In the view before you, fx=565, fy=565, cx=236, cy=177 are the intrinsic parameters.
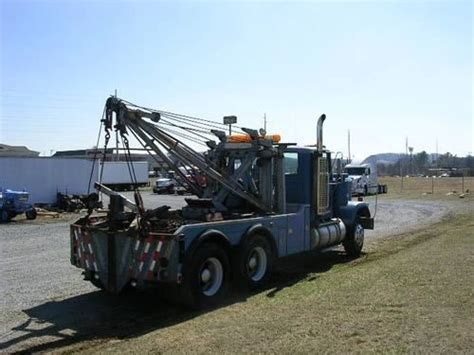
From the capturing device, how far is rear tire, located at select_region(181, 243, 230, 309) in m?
8.01

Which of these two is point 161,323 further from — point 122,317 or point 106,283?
point 106,283

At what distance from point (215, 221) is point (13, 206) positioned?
16.9 metres

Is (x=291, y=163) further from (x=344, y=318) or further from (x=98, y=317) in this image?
(x=98, y=317)

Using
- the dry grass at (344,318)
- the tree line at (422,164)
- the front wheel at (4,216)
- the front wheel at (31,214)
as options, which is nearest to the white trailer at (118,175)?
the front wheel at (31,214)

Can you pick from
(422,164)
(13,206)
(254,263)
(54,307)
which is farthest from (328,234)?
(422,164)

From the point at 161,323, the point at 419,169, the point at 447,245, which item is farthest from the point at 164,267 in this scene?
the point at 419,169

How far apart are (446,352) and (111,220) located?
5069 mm

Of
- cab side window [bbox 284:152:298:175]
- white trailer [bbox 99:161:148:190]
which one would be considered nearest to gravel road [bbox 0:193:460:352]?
cab side window [bbox 284:152:298:175]

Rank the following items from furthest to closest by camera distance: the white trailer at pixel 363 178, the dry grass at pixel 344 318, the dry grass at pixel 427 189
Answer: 1. the dry grass at pixel 427 189
2. the white trailer at pixel 363 178
3. the dry grass at pixel 344 318

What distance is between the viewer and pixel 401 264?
10906 mm

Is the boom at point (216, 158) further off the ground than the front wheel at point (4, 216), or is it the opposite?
the boom at point (216, 158)

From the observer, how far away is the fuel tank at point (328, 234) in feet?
37.9

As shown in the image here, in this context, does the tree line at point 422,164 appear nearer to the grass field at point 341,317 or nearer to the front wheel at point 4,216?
the front wheel at point 4,216

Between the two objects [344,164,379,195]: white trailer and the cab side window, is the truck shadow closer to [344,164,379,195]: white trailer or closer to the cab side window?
the cab side window
